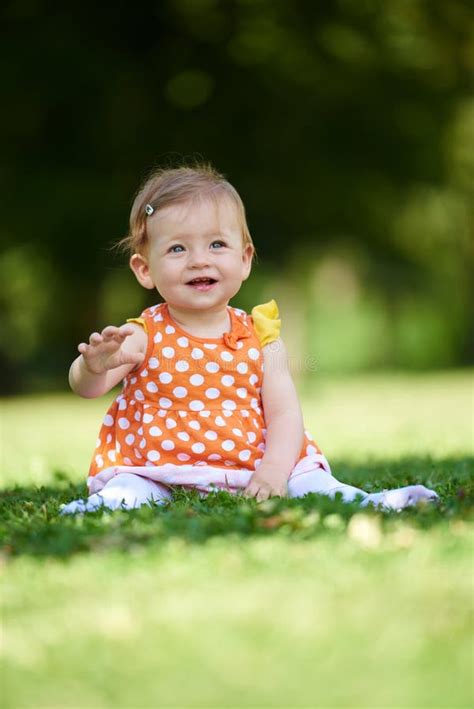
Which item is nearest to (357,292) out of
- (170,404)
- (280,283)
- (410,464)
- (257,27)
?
(280,283)

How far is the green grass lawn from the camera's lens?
95.4 inches

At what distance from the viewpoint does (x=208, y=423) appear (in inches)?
186

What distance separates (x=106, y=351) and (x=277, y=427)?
2.64 ft

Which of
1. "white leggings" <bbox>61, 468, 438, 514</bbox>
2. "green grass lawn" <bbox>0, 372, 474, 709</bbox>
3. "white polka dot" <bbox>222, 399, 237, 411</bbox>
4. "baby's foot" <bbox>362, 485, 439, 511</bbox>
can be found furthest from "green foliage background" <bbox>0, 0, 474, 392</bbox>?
"green grass lawn" <bbox>0, 372, 474, 709</bbox>

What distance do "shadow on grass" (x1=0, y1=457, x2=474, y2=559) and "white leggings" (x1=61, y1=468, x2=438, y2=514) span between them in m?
0.10

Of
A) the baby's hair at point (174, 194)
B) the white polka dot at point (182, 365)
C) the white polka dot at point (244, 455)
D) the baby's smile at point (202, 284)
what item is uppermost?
the baby's hair at point (174, 194)

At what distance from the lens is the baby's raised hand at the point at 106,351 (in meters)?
4.39

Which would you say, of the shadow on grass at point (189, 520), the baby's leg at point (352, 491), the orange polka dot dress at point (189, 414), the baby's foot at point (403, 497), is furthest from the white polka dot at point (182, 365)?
the baby's foot at point (403, 497)

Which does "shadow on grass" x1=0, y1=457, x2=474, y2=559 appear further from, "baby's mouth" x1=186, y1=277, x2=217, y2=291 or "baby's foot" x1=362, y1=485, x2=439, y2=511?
"baby's mouth" x1=186, y1=277, x2=217, y2=291

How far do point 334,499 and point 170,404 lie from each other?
951mm

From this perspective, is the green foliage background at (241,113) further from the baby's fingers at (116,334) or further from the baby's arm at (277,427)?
the baby's fingers at (116,334)

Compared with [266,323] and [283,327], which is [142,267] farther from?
[283,327]

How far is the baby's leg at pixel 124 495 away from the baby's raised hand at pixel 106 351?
1.48ft

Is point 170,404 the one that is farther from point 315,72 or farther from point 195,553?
point 315,72
